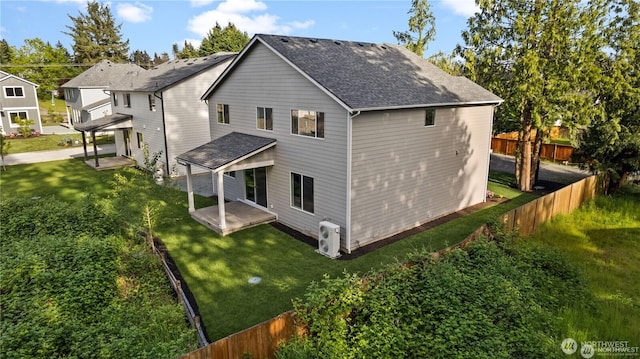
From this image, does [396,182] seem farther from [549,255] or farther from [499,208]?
[499,208]

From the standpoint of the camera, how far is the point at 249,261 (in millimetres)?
11602

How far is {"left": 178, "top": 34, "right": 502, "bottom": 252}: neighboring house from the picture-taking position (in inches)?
475

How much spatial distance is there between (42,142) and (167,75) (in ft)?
61.5

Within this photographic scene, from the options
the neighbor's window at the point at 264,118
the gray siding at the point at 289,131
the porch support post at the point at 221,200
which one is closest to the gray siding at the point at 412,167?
the gray siding at the point at 289,131

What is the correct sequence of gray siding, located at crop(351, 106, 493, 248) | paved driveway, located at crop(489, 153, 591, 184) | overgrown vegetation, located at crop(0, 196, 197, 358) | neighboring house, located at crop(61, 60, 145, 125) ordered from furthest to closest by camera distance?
neighboring house, located at crop(61, 60, 145, 125), paved driveway, located at crop(489, 153, 591, 184), gray siding, located at crop(351, 106, 493, 248), overgrown vegetation, located at crop(0, 196, 197, 358)

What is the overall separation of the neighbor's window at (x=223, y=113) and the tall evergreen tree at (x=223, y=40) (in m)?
40.6

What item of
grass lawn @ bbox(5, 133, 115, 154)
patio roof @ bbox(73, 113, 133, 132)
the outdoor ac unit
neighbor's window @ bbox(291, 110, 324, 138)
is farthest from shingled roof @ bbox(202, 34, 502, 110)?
grass lawn @ bbox(5, 133, 115, 154)

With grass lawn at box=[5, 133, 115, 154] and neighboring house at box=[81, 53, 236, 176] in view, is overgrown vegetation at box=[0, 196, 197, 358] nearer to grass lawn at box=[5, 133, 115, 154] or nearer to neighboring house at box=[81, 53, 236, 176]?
neighboring house at box=[81, 53, 236, 176]

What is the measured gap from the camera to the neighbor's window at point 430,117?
1391 centimetres

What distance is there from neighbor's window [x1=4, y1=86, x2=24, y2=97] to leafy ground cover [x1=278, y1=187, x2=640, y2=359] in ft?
141

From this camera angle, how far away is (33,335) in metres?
6.35

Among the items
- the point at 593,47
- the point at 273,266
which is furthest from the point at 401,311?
the point at 593,47

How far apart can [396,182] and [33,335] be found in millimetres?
10568

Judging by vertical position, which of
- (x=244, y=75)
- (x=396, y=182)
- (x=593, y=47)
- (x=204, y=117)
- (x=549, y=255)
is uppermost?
(x=593, y=47)
